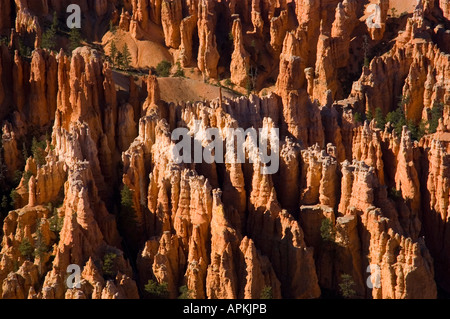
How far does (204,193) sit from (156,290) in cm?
703

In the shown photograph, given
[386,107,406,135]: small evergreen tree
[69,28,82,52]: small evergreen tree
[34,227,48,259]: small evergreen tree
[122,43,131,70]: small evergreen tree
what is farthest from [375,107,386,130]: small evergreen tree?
[34,227,48,259]: small evergreen tree

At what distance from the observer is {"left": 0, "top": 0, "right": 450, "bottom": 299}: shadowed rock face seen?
69.3 metres

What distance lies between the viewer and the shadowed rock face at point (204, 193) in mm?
69312

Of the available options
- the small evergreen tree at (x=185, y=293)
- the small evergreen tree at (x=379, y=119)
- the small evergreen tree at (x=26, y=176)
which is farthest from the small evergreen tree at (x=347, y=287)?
the small evergreen tree at (x=379, y=119)

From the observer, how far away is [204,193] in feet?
235

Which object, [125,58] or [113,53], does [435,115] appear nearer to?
[125,58]

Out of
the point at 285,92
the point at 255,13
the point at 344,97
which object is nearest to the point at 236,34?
the point at 255,13

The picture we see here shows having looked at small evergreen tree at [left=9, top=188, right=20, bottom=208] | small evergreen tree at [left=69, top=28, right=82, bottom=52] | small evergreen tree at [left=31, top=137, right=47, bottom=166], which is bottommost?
small evergreen tree at [left=9, top=188, right=20, bottom=208]

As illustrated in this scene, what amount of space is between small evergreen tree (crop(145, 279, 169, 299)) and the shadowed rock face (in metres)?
0.49

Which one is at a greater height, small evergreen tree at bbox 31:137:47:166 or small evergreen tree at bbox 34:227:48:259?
small evergreen tree at bbox 31:137:47:166

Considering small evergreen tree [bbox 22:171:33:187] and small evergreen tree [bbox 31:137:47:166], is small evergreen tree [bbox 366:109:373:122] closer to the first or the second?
small evergreen tree [bbox 31:137:47:166]

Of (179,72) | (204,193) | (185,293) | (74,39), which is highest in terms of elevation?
(74,39)

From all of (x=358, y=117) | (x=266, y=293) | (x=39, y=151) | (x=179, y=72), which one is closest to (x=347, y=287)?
(x=266, y=293)

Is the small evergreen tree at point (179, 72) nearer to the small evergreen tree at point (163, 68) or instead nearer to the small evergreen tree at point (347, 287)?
the small evergreen tree at point (163, 68)
